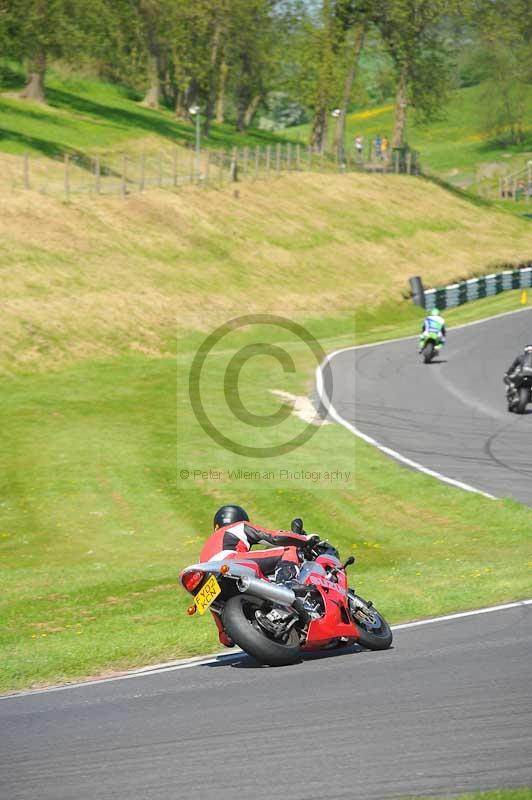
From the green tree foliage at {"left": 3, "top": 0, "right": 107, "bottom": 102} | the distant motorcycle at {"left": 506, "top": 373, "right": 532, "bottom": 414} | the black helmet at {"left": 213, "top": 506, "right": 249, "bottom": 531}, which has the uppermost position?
the green tree foliage at {"left": 3, "top": 0, "right": 107, "bottom": 102}

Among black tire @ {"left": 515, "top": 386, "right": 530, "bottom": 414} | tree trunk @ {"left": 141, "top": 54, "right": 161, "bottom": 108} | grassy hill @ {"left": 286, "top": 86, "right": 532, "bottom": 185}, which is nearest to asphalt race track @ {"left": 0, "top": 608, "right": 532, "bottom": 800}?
black tire @ {"left": 515, "top": 386, "right": 530, "bottom": 414}

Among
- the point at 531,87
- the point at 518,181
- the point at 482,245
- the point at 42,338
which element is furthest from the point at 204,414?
the point at 531,87

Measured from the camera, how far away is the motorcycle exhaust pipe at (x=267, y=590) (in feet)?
31.7

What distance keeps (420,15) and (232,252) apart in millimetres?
32708

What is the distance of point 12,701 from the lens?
966 centimetres

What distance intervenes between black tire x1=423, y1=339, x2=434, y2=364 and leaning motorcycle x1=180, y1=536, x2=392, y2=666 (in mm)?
27202

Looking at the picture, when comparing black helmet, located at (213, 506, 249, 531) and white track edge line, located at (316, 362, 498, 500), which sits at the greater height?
black helmet, located at (213, 506, 249, 531)

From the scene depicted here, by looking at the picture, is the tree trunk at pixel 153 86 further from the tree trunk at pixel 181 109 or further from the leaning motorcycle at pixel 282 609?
the leaning motorcycle at pixel 282 609

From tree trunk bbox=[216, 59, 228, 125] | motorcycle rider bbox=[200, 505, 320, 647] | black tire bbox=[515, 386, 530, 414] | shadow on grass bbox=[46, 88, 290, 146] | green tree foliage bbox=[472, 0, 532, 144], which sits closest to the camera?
motorcycle rider bbox=[200, 505, 320, 647]

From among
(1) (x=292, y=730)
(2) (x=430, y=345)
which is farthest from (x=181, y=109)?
(1) (x=292, y=730)

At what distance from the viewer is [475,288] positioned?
5516 centimetres

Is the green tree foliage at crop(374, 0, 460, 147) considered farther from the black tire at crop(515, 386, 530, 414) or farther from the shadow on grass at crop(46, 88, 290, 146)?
the black tire at crop(515, 386, 530, 414)

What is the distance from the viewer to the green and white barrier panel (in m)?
54.0

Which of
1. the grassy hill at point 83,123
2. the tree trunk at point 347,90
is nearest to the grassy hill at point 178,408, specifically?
the tree trunk at point 347,90
